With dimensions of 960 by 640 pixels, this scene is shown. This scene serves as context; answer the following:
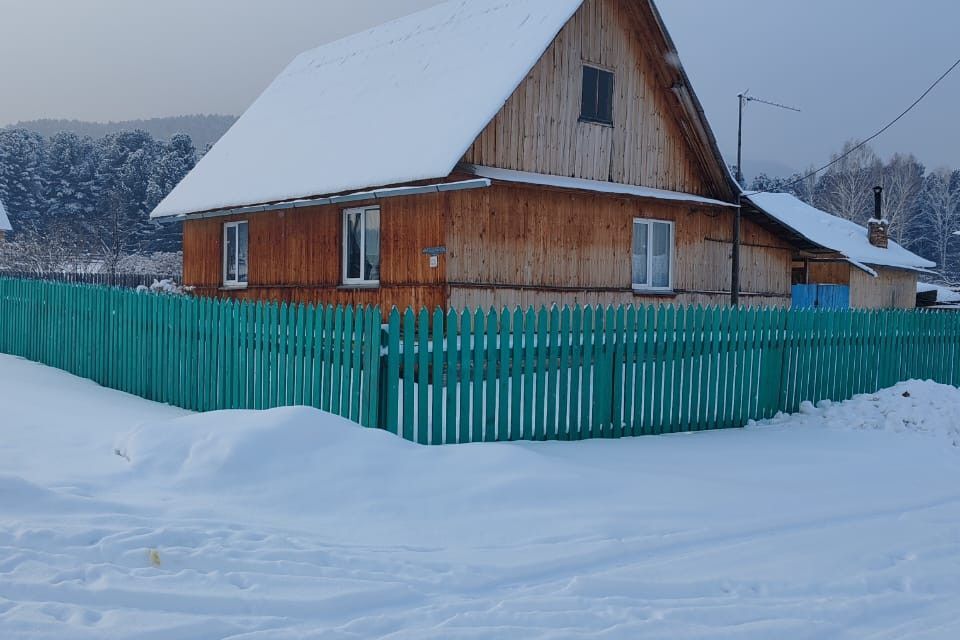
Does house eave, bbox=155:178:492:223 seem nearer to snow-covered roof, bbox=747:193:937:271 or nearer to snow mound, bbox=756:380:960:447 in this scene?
snow mound, bbox=756:380:960:447

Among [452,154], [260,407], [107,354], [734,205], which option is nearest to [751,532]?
[260,407]

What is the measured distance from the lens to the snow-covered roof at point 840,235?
3259cm

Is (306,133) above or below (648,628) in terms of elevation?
above

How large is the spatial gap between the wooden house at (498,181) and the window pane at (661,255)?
0.04 metres

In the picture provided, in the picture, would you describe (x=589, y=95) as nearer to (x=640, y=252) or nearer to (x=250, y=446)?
(x=640, y=252)

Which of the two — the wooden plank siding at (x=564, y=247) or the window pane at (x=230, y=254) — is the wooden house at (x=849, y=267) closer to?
the wooden plank siding at (x=564, y=247)

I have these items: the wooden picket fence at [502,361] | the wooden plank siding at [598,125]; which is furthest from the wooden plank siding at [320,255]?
the wooden picket fence at [502,361]

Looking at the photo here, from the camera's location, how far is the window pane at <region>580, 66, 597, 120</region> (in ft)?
53.3

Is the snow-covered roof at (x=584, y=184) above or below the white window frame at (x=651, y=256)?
above

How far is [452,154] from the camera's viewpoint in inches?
517

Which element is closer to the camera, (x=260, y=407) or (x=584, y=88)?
(x=260, y=407)

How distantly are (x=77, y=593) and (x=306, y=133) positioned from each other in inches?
641

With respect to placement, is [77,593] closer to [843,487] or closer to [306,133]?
[843,487]

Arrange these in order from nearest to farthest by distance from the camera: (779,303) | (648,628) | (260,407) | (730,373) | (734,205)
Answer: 1. (648,628)
2. (260,407)
3. (730,373)
4. (734,205)
5. (779,303)
